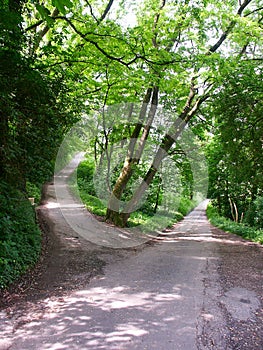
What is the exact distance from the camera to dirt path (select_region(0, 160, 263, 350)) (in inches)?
132

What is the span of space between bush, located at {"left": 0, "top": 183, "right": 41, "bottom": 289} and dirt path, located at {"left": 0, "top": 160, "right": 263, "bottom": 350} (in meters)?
0.28

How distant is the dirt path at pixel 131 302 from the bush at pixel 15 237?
11.1 inches

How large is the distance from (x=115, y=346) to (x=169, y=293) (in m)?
1.97

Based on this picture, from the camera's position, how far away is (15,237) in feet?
18.1

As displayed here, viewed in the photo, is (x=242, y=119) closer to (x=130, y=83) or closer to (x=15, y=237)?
(x=130, y=83)

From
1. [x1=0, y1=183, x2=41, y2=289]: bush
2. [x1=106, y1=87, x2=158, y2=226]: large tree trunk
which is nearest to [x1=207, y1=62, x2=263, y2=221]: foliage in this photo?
[x1=106, y1=87, x2=158, y2=226]: large tree trunk

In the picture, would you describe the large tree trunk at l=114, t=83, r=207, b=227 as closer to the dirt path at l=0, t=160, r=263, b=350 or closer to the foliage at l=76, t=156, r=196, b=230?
the foliage at l=76, t=156, r=196, b=230

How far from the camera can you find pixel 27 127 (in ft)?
18.4

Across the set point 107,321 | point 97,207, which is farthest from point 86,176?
point 107,321

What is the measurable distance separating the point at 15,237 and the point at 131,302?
2714mm

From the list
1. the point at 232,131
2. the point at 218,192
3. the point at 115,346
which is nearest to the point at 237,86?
the point at 232,131

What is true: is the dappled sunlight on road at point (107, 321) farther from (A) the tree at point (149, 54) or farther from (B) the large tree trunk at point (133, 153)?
(B) the large tree trunk at point (133, 153)

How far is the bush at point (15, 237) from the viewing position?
479 centimetres

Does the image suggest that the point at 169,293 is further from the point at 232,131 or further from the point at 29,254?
the point at 232,131
